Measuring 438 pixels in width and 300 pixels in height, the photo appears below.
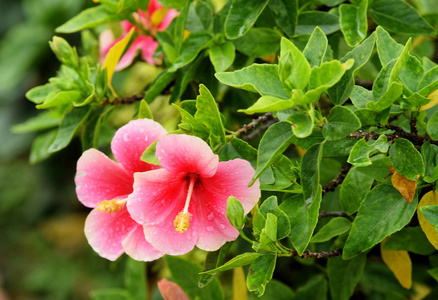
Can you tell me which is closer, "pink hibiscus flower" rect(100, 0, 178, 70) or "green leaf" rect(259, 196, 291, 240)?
"green leaf" rect(259, 196, 291, 240)

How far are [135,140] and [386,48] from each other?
0.35 meters

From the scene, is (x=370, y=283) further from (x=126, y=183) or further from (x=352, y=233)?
(x=126, y=183)

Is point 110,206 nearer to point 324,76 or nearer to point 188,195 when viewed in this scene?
point 188,195

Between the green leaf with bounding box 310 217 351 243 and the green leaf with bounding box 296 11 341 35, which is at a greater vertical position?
the green leaf with bounding box 296 11 341 35

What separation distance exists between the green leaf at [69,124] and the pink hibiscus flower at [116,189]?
0.32ft

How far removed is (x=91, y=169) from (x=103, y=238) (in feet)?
0.33

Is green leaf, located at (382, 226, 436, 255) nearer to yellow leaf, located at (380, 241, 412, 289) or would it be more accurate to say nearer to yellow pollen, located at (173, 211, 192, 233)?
yellow leaf, located at (380, 241, 412, 289)

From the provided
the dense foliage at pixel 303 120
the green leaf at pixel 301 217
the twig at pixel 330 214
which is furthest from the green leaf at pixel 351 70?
the twig at pixel 330 214

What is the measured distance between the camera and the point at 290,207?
626mm

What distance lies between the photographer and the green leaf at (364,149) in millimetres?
541

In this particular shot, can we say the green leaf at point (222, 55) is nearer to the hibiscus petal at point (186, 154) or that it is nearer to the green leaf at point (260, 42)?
the green leaf at point (260, 42)

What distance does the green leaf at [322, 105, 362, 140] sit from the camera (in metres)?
0.54

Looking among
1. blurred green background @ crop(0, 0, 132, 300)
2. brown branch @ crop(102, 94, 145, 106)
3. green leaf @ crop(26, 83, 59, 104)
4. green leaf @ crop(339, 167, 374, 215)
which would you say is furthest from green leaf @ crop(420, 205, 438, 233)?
blurred green background @ crop(0, 0, 132, 300)

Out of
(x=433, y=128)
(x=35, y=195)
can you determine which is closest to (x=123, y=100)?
(x=433, y=128)
